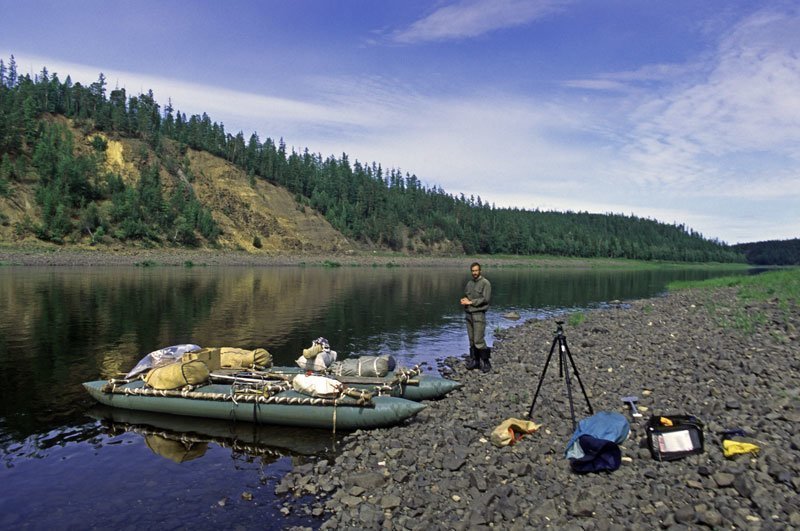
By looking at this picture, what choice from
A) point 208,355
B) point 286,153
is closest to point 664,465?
point 208,355

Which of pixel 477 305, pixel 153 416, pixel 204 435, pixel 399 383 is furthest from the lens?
pixel 477 305

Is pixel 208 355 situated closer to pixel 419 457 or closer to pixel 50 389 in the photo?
pixel 50 389

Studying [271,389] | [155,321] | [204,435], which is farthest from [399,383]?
[155,321]

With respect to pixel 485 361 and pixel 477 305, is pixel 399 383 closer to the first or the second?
pixel 477 305

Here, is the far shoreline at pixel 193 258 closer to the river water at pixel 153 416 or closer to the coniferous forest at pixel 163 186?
the coniferous forest at pixel 163 186

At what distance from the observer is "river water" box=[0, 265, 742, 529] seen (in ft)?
30.6

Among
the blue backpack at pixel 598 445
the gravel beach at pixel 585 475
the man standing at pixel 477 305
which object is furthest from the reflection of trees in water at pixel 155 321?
the blue backpack at pixel 598 445

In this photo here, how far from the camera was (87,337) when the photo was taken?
23703mm

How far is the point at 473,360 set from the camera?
56.5 feet

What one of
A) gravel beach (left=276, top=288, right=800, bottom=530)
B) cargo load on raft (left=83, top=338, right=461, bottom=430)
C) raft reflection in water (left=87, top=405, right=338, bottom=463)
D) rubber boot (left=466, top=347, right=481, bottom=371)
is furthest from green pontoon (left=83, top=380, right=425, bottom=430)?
rubber boot (left=466, top=347, right=481, bottom=371)

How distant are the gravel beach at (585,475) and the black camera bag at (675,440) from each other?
13cm

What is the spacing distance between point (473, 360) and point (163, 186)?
359ft

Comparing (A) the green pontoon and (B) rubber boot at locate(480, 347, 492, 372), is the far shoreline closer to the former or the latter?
(A) the green pontoon

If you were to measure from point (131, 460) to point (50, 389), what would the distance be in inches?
273
